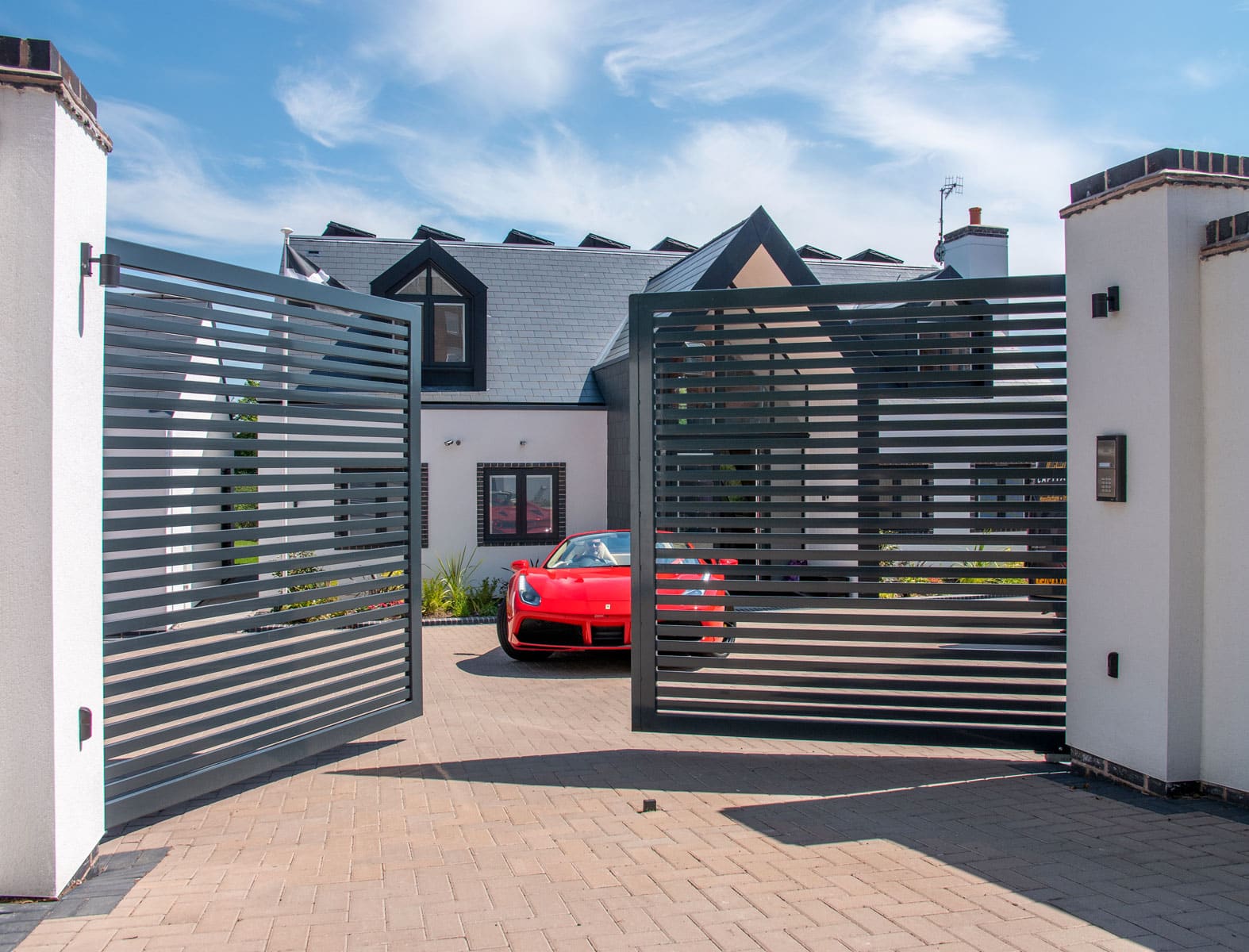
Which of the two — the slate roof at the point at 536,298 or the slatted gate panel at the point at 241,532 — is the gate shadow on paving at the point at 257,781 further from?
the slate roof at the point at 536,298

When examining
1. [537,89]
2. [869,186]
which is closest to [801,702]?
[537,89]

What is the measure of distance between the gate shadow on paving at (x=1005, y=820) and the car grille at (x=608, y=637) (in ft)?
9.47

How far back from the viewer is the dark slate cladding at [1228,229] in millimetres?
4777

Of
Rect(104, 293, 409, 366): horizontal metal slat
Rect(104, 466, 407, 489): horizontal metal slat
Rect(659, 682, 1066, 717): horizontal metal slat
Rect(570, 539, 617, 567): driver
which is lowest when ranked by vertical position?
Rect(659, 682, 1066, 717): horizontal metal slat

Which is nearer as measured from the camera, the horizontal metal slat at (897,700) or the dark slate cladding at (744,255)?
the horizontal metal slat at (897,700)

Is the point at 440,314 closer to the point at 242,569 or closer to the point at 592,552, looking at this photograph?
the point at 592,552

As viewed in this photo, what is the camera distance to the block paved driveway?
138 inches

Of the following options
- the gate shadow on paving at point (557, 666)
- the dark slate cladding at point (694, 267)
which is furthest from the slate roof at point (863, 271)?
the gate shadow on paving at point (557, 666)

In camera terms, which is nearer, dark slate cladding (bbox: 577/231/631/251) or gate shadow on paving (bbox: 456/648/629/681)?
gate shadow on paving (bbox: 456/648/629/681)

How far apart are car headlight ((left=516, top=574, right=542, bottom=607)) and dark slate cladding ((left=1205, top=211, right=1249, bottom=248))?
6464mm

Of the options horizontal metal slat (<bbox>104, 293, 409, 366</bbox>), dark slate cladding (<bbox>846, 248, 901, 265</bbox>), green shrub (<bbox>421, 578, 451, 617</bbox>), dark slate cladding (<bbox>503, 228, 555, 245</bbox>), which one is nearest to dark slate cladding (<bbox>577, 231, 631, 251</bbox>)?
dark slate cladding (<bbox>503, 228, 555, 245</bbox>)

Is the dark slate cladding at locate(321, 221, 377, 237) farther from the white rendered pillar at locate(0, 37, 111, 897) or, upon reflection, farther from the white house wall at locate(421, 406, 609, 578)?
the white rendered pillar at locate(0, 37, 111, 897)

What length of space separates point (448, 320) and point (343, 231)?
6757 millimetres

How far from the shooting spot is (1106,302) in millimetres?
5391
